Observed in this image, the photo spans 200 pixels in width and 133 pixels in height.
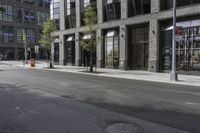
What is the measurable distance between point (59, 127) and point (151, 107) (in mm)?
3747

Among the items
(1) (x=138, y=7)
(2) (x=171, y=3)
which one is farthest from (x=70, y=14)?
(2) (x=171, y=3)

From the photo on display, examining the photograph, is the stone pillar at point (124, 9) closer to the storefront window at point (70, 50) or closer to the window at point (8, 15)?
the storefront window at point (70, 50)

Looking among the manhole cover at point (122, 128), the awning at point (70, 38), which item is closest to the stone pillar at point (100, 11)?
the awning at point (70, 38)

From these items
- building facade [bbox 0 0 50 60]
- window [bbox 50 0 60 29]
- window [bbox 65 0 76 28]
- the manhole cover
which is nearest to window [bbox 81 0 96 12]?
window [bbox 65 0 76 28]

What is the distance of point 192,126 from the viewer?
25.6 ft

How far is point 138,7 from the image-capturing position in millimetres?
31125

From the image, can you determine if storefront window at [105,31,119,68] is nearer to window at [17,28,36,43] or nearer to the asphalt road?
the asphalt road

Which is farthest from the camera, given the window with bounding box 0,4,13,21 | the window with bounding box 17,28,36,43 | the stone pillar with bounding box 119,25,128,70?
the window with bounding box 17,28,36,43

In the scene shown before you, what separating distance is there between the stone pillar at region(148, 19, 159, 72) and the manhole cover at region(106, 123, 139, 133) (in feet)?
68.5

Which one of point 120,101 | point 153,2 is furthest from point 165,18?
point 120,101

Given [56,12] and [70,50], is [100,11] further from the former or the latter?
[56,12]

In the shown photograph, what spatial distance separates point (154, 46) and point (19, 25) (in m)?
64.7

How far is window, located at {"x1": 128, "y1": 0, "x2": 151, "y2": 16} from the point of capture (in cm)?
3009

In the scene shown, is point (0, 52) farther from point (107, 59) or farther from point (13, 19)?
point (107, 59)
